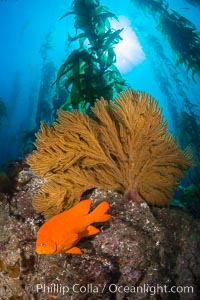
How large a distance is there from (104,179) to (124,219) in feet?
1.96

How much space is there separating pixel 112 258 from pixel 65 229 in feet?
2.79

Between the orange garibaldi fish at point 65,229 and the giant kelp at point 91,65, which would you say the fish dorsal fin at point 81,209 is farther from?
the giant kelp at point 91,65

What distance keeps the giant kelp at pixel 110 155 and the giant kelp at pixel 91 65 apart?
1.80m

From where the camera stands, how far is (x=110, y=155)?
325cm

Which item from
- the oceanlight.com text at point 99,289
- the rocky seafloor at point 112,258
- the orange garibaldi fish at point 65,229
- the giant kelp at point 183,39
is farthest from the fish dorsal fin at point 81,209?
the giant kelp at point 183,39

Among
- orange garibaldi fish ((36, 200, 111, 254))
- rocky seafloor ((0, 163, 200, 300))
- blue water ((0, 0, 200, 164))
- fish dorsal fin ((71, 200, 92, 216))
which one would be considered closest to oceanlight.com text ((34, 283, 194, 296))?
rocky seafloor ((0, 163, 200, 300))

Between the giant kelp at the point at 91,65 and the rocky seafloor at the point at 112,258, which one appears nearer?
the rocky seafloor at the point at 112,258

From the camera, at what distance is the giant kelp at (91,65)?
4.87 metres

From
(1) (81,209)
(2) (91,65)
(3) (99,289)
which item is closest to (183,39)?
(2) (91,65)

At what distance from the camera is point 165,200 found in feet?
11.2

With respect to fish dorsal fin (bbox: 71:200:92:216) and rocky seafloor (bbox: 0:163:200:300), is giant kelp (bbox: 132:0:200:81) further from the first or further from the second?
fish dorsal fin (bbox: 71:200:92:216)

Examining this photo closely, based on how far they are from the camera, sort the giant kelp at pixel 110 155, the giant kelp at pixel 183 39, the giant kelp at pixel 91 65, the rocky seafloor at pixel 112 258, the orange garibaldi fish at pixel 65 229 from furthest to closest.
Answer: the giant kelp at pixel 183 39 → the giant kelp at pixel 91 65 → the giant kelp at pixel 110 155 → the rocky seafloor at pixel 112 258 → the orange garibaldi fish at pixel 65 229

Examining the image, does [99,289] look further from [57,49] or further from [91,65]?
[57,49]

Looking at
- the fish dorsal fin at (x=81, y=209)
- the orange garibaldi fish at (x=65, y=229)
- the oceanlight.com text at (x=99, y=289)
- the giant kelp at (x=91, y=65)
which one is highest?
the giant kelp at (x=91, y=65)
